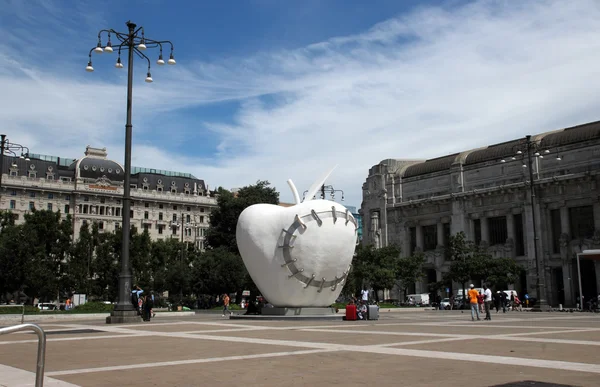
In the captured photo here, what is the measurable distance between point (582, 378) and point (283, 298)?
2128 cm

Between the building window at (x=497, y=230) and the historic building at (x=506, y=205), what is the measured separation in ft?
0.41

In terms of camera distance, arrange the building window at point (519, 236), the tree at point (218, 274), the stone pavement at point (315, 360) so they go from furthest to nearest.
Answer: the building window at point (519, 236)
the tree at point (218, 274)
the stone pavement at point (315, 360)

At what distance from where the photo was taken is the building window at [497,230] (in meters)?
79.1

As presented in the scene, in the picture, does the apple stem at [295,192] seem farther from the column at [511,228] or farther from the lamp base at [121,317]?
the column at [511,228]

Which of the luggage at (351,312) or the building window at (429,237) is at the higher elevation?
the building window at (429,237)

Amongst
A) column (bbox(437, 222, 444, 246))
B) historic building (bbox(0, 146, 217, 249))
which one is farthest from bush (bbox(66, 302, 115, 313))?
historic building (bbox(0, 146, 217, 249))

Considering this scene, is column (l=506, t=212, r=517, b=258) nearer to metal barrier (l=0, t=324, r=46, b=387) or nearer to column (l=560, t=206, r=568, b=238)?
column (l=560, t=206, r=568, b=238)

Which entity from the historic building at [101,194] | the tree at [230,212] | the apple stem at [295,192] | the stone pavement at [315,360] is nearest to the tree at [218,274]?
the tree at [230,212]

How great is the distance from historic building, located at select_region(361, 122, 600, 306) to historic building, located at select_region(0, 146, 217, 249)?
35.7 metres

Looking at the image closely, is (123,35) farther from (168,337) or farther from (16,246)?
(16,246)

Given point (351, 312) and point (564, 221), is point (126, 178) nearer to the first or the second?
point (351, 312)

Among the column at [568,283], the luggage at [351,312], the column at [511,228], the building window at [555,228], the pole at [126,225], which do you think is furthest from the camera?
the column at [511,228]

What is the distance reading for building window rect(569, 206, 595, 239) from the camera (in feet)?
231

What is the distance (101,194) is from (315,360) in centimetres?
10375
